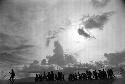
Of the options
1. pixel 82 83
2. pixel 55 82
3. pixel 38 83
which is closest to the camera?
pixel 82 83

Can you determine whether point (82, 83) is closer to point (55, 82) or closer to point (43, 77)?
point (55, 82)

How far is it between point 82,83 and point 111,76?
21.4 m

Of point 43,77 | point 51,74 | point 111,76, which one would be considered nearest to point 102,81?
point 111,76

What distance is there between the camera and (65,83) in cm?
13150

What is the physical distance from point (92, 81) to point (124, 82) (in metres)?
20.3

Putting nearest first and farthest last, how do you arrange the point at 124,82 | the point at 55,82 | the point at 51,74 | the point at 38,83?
the point at 124,82
the point at 55,82
the point at 38,83
the point at 51,74

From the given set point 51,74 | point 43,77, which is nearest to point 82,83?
point 51,74

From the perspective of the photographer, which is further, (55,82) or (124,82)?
(55,82)

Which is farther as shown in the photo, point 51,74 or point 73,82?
point 51,74

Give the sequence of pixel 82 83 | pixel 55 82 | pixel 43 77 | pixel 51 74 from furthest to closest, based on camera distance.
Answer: pixel 43 77 < pixel 51 74 < pixel 55 82 < pixel 82 83

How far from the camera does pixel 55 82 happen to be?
5369 inches

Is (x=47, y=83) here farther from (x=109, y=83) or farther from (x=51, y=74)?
(x=109, y=83)

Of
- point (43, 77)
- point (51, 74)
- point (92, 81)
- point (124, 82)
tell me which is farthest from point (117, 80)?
point (43, 77)

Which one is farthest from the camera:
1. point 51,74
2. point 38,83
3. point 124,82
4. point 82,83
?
point 51,74
